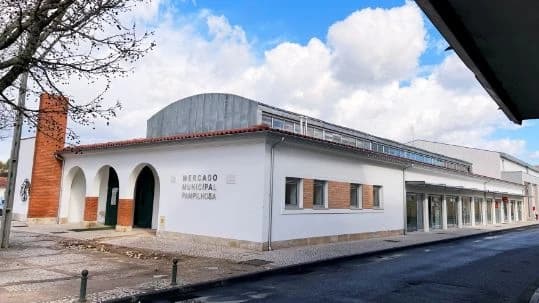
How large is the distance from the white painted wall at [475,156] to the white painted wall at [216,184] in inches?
1420

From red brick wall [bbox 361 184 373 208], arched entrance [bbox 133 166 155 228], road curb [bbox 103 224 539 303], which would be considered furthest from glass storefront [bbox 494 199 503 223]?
arched entrance [bbox 133 166 155 228]

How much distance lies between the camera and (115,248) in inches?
552

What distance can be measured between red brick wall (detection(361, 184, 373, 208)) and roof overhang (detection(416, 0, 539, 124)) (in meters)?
13.4

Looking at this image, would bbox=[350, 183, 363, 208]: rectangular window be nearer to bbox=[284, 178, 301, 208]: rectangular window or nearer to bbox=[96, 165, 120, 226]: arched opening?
bbox=[284, 178, 301, 208]: rectangular window

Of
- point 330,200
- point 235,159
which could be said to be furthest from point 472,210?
point 235,159

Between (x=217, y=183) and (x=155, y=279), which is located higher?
(x=217, y=183)

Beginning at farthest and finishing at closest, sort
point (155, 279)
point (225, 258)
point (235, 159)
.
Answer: point (235, 159), point (225, 258), point (155, 279)

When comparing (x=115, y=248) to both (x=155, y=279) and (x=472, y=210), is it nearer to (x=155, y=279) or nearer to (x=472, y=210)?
(x=155, y=279)

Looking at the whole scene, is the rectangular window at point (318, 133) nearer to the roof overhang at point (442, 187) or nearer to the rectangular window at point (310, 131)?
the rectangular window at point (310, 131)

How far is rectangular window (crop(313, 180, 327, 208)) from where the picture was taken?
660 inches

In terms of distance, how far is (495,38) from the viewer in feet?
14.9

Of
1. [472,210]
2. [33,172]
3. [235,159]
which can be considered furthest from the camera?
[472,210]

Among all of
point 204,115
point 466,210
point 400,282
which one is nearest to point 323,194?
point 400,282

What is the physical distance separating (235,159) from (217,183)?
3.79 feet
